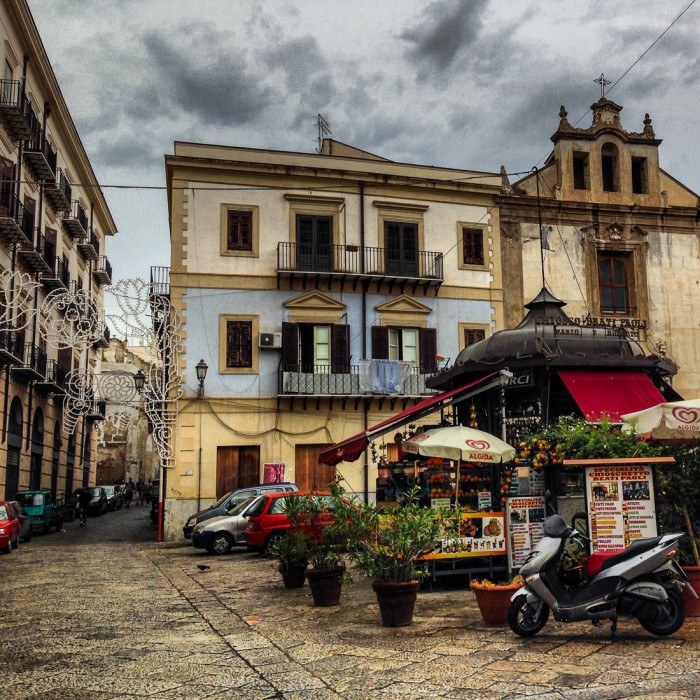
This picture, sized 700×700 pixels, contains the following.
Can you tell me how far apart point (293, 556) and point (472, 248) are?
18325 millimetres

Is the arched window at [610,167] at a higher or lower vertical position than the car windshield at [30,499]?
higher

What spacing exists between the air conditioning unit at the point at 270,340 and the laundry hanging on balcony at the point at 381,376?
8.90 feet

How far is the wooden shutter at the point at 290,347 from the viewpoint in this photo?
26.2 m

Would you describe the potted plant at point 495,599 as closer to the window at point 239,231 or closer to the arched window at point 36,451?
the window at point 239,231

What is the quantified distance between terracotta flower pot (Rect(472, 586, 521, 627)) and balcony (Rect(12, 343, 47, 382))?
2372 centimetres

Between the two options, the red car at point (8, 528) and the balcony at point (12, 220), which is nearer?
the red car at point (8, 528)

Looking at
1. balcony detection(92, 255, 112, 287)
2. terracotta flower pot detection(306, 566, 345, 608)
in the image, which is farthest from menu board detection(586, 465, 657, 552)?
balcony detection(92, 255, 112, 287)

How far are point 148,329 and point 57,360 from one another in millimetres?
14389

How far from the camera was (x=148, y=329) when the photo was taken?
24.1 meters

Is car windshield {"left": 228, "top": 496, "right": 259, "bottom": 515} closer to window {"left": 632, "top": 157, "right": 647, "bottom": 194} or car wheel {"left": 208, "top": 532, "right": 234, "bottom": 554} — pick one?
car wheel {"left": 208, "top": 532, "right": 234, "bottom": 554}

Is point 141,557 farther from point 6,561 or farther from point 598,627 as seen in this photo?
point 598,627

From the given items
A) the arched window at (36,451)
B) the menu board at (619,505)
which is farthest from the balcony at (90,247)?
the menu board at (619,505)

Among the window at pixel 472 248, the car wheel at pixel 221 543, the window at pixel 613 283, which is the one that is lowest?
the car wheel at pixel 221 543

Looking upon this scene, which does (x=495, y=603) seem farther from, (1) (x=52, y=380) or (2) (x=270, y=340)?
(1) (x=52, y=380)
